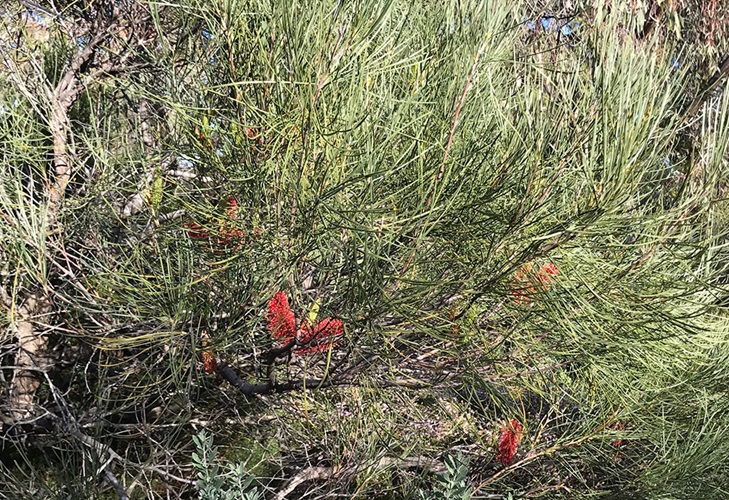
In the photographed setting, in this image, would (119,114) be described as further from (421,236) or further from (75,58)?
(421,236)

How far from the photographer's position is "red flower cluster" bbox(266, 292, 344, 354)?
175 centimetres

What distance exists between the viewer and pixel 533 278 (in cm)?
164

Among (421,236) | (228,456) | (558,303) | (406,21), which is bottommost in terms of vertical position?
(228,456)

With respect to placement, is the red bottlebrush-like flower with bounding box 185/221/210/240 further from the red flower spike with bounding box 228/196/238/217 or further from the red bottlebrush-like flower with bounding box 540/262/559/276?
the red bottlebrush-like flower with bounding box 540/262/559/276

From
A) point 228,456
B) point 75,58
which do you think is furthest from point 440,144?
point 228,456

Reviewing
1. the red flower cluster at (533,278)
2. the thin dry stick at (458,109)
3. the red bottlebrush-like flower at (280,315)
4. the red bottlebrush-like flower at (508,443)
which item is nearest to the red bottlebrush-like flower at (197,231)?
the red bottlebrush-like flower at (280,315)

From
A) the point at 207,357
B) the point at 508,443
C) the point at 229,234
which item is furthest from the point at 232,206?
the point at 508,443

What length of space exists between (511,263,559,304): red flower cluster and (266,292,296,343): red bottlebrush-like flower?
0.59 meters

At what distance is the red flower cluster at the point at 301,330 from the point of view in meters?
1.75

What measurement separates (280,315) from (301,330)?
0.19 metres

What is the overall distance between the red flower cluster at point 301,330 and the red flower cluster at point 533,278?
0.45 metres

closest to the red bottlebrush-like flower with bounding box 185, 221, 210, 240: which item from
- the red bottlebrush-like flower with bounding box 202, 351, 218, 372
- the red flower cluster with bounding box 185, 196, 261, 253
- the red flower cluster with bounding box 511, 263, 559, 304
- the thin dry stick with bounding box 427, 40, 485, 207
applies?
the red flower cluster with bounding box 185, 196, 261, 253

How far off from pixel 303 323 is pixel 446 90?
766 mm

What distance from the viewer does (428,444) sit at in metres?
2.82
